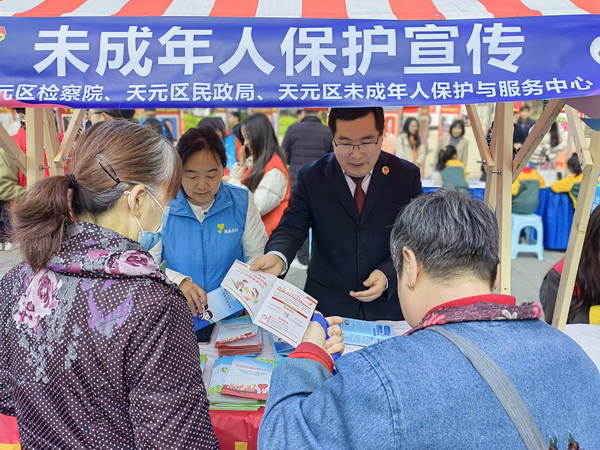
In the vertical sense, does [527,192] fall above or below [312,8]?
below

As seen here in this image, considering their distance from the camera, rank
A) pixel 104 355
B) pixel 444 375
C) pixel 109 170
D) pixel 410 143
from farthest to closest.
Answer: pixel 410 143 < pixel 109 170 < pixel 104 355 < pixel 444 375

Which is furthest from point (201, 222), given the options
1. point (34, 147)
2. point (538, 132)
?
point (538, 132)

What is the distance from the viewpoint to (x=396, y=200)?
8.36 ft

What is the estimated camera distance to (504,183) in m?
2.51

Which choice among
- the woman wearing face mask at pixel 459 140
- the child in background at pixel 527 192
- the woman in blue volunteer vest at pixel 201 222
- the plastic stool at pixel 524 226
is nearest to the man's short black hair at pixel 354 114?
the woman in blue volunteer vest at pixel 201 222

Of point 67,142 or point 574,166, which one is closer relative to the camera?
point 67,142

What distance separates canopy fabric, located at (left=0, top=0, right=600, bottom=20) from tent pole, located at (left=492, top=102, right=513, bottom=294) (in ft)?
2.70

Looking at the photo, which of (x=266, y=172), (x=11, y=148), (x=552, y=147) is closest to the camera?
(x=11, y=148)

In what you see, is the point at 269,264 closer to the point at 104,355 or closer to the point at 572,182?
the point at 104,355

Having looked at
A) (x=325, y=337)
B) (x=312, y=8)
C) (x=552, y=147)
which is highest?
(x=552, y=147)

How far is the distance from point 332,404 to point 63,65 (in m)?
1.28

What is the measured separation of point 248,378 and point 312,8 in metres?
1.29

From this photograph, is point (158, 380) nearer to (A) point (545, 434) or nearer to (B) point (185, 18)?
(A) point (545, 434)

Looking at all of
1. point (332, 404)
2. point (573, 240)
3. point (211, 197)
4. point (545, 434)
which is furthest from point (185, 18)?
point (573, 240)
